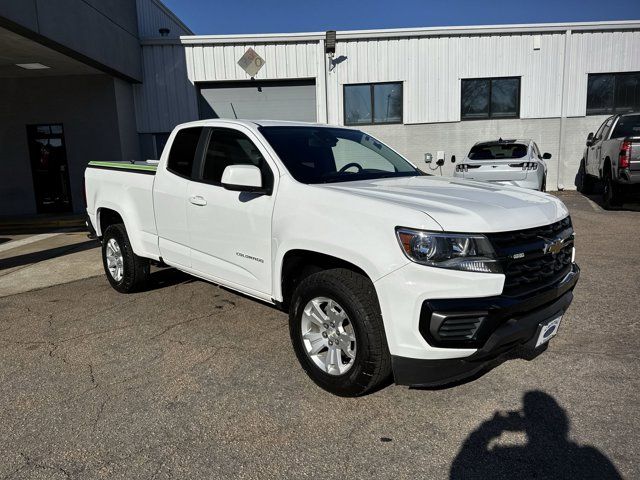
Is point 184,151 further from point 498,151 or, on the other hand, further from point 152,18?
point 152,18

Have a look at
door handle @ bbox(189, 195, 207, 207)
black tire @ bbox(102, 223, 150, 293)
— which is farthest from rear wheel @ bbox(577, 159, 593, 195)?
door handle @ bbox(189, 195, 207, 207)

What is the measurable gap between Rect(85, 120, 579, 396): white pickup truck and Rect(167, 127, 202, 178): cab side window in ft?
0.05

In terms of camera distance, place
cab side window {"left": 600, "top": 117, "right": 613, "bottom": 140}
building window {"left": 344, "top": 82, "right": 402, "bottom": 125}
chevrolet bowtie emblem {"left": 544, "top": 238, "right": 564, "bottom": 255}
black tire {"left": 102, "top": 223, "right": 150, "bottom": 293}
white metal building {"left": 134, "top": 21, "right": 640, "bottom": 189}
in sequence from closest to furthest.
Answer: chevrolet bowtie emblem {"left": 544, "top": 238, "right": 564, "bottom": 255}, black tire {"left": 102, "top": 223, "right": 150, "bottom": 293}, cab side window {"left": 600, "top": 117, "right": 613, "bottom": 140}, white metal building {"left": 134, "top": 21, "right": 640, "bottom": 189}, building window {"left": 344, "top": 82, "right": 402, "bottom": 125}

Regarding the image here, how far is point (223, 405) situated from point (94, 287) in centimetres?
367

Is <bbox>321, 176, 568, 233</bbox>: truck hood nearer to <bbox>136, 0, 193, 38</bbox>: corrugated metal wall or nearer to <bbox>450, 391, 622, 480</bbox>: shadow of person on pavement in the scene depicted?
<bbox>450, 391, 622, 480</bbox>: shadow of person on pavement

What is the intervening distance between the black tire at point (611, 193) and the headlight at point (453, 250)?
986 cm

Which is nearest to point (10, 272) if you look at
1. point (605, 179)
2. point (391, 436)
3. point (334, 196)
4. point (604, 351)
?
point (334, 196)

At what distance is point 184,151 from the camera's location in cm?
452

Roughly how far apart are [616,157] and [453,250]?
9.33m

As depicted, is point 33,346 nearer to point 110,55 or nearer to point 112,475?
point 112,475

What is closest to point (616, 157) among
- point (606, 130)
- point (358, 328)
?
point (606, 130)

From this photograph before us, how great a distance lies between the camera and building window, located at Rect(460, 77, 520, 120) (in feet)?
50.5

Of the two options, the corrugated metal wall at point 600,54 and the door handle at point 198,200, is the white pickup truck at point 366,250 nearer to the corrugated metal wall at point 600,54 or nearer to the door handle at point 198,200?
the door handle at point 198,200

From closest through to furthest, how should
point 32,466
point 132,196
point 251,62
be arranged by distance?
1. point 32,466
2. point 132,196
3. point 251,62
